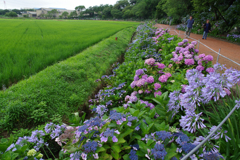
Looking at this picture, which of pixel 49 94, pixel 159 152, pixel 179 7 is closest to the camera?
pixel 159 152

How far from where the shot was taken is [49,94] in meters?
2.74

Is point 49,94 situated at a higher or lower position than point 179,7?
lower

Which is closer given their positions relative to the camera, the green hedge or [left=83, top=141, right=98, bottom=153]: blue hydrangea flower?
[left=83, top=141, right=98, bottom=153]: blue hydrangea flower

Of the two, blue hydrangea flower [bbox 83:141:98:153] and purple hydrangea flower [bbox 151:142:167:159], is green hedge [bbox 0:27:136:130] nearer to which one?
blue hydrangea flower [bbox 83:141:98:153]

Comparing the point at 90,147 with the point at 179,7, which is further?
the point at 179,7

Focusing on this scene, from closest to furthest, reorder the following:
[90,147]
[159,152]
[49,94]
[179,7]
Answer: [159,152] < [90,147] < [49,94] < [179,7]

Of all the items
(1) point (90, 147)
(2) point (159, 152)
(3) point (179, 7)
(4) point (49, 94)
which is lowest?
(4) point (49, 94)

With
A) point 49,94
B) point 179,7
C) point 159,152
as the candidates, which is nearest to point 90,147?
point 159,152

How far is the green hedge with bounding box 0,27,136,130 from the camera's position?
211 cm

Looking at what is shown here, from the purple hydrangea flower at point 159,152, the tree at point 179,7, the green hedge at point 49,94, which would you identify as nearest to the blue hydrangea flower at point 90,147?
the purple hydrangea flower at point 159,152

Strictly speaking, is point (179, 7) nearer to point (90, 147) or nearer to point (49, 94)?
point (49, 94)

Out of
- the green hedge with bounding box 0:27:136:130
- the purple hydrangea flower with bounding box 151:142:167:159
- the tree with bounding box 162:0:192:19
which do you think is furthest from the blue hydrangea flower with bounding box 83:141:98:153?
the tree with bounding box 162:0:192:19

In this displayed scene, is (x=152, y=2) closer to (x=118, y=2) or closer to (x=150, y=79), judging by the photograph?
(x=118, y=2)

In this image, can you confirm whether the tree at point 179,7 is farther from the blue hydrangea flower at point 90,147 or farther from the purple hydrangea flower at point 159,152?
the blue hydrangea flower at point 90,147
